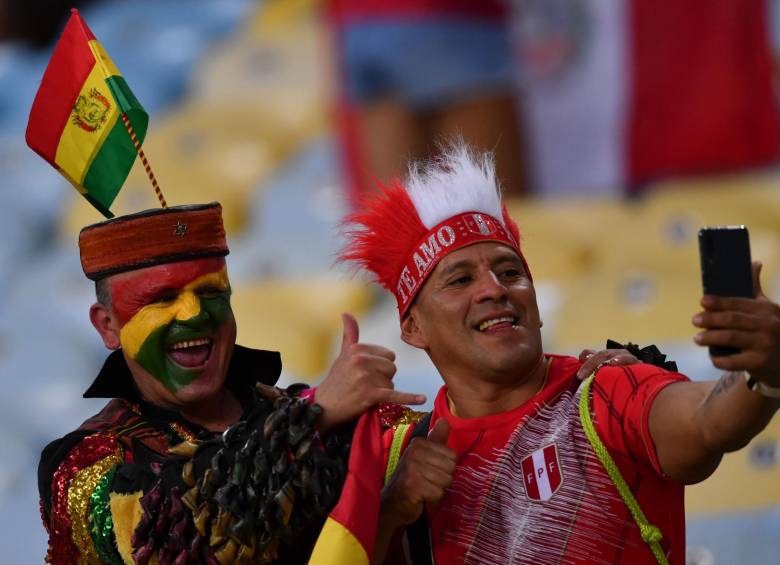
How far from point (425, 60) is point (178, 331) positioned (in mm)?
3243

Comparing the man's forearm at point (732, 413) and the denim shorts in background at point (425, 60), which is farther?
the denim shorts in background at point (425, 60)

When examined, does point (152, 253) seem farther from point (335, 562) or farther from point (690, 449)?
point (690, 449)

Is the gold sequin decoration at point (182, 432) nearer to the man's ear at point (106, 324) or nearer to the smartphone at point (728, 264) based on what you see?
the man's ear at point (106, 324)

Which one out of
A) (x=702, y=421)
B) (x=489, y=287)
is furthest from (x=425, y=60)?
(x=702, y=421)

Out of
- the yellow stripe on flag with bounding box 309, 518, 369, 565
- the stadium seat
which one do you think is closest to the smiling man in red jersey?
the yellow stripe on flag with bounding box 309, 518, 369, 565

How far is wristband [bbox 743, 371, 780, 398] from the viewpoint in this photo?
1.97m

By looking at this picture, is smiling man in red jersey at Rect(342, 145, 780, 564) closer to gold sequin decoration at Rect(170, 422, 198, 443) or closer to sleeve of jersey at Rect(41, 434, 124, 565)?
gold sequin decoration at Rect(170, 422, 198, 443)

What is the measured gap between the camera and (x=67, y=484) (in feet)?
8.31

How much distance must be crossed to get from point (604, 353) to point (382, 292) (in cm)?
323

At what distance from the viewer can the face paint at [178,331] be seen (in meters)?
2.61

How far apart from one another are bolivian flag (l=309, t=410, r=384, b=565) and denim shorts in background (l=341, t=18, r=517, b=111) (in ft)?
10.9

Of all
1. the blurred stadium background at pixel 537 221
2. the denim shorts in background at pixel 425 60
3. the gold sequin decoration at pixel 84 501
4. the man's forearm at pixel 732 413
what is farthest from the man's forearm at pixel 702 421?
the denim shorts in background at pixel 425 60

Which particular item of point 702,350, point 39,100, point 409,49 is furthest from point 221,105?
point 39,100

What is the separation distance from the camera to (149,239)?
262cm
